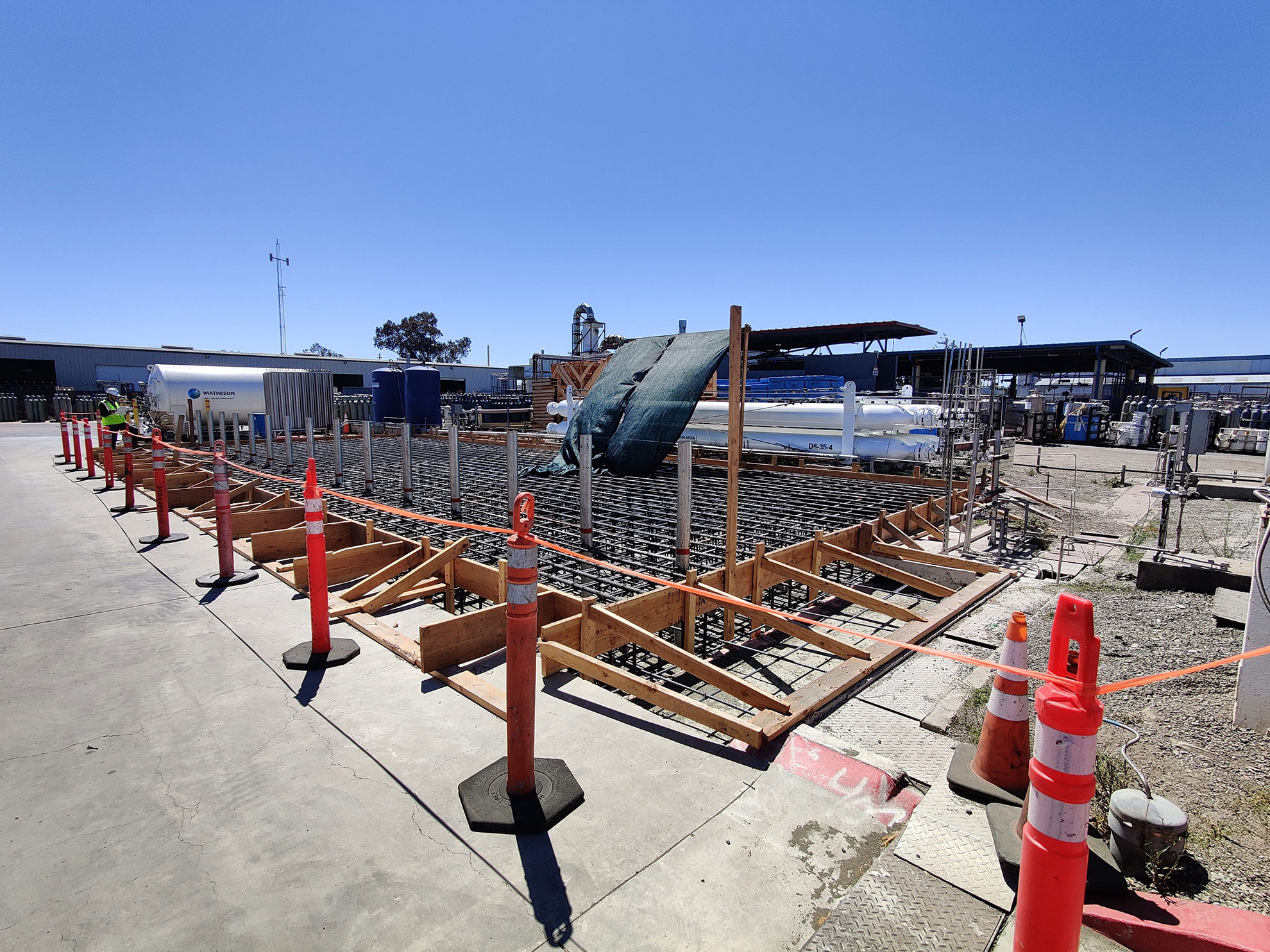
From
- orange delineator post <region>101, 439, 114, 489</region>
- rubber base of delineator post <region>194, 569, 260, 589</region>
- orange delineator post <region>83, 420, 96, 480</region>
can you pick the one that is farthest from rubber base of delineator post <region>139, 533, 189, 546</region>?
orange delineator post <region>83, 420, 96, 480</region>

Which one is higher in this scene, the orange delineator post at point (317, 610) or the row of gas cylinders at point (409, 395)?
the row of gas cylinders at point (409, 395)

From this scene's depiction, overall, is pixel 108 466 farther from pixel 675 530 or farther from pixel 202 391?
pixel 675 530

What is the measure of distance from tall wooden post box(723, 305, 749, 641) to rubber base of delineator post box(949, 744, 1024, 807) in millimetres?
2723

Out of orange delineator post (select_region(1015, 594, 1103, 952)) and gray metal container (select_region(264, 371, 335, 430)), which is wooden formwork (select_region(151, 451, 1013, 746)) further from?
gray metal container (select_region(264, 371, 335, 430))

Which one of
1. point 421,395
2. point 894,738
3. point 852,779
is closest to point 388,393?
point 421,395

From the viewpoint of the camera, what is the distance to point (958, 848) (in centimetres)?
266

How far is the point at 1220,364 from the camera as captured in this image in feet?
336

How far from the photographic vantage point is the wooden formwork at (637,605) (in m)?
4.15

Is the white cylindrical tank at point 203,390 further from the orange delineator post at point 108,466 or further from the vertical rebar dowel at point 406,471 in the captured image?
the vertical rebar dowel at point 406,471

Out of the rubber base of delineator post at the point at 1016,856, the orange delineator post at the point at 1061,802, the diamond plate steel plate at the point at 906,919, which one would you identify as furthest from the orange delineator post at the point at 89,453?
the orange delineator post at the point at 1061,802

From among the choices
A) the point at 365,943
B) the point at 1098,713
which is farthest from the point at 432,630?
the point at 1098,713

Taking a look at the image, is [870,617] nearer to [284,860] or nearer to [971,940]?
[971,940]

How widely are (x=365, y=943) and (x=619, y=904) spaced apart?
0.91 m

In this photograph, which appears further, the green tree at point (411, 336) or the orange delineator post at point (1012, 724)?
the green tree at point (411, 336)
